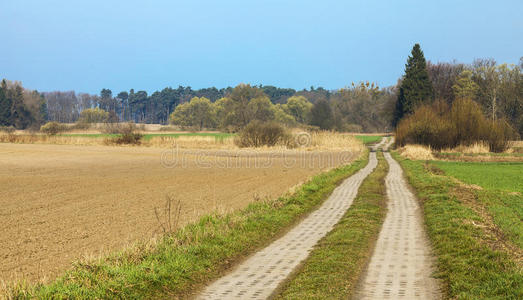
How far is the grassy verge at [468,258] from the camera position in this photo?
598 centimetres

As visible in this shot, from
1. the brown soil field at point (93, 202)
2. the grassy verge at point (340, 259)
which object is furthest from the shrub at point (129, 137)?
the grassy verge at point (340, 259)

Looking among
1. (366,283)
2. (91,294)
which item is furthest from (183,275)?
(366,283)

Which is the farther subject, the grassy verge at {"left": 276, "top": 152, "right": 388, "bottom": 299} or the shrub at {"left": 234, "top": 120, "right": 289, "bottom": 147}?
the shrub at {"left": 234, "top": 120, "right": 289, "bottom": 147}

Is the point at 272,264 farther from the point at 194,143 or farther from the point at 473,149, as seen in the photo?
the point at 194,143

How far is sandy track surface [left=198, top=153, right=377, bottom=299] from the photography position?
616cm

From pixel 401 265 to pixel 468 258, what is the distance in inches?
→ 44.5

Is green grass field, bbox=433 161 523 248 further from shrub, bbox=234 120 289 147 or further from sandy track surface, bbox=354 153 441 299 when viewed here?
shrub, bbox=234 120 289 147

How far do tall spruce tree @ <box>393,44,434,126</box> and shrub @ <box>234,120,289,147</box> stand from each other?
90.2ft

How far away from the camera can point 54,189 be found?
1733cm

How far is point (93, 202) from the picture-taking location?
14.6 metres

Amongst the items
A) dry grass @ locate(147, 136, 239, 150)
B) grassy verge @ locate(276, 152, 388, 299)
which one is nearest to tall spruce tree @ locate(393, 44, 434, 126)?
Result: dry grass @ locate(147, 136, 239, 150)

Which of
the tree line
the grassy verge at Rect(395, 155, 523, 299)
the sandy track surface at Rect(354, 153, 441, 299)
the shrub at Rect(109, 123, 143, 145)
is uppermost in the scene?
the tree line

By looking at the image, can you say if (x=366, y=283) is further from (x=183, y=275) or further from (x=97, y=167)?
(x=97, y=167)

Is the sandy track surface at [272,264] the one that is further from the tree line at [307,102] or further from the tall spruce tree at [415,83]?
the tall spruce tree at [415,83]
